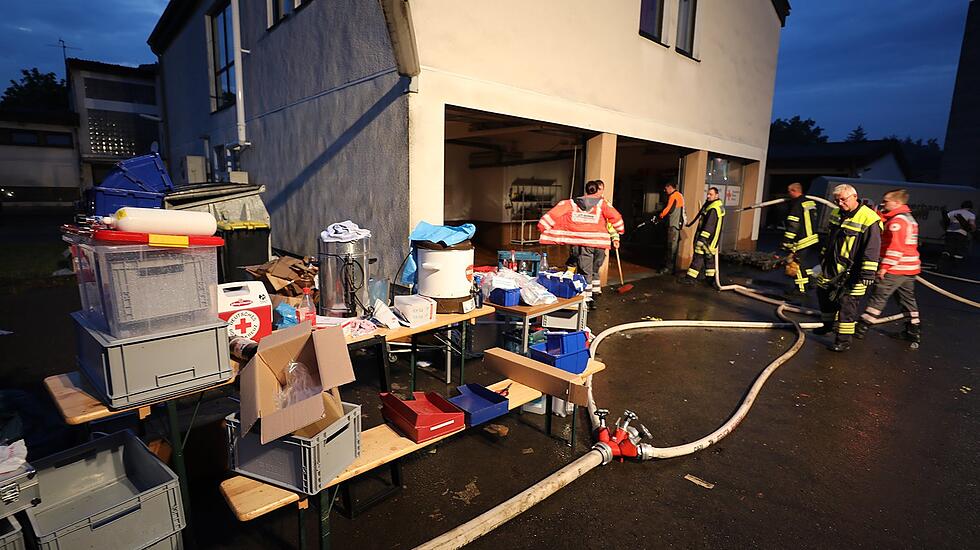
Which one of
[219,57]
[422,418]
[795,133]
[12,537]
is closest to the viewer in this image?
[12,537]

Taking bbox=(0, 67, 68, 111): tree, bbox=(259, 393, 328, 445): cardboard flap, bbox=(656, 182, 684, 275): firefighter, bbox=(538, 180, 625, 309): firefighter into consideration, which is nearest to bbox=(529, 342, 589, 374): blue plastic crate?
bbox=(259, 393, 328, 445): cardboard flap

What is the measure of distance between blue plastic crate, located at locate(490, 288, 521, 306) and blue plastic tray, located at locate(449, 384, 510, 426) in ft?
4.53

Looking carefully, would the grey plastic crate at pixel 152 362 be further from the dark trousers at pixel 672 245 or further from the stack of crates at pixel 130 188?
the dark trousers at pixel 672 245

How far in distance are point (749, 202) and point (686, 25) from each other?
6202 mm

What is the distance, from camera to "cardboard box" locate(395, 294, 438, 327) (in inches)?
155

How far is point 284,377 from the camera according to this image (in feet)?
8.07

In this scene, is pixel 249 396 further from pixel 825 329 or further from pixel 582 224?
pixel 825 329

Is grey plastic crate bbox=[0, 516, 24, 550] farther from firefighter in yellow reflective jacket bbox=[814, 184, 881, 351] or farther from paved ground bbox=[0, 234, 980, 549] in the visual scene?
firefighter in yellow reflective jacket bbox=[814, 184, 881, 351]

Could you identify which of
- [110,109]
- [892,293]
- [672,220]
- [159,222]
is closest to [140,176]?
[159,222]

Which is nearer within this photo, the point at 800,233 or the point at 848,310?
the point at 848,310

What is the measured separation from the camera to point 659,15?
32.1 ft

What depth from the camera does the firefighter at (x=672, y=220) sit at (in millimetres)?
10695

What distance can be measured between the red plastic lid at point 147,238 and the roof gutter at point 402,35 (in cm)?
363

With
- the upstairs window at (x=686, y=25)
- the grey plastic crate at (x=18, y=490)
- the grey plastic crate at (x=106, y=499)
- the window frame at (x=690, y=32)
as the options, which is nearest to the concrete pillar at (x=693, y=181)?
the window frame at (x=690, y=32)
